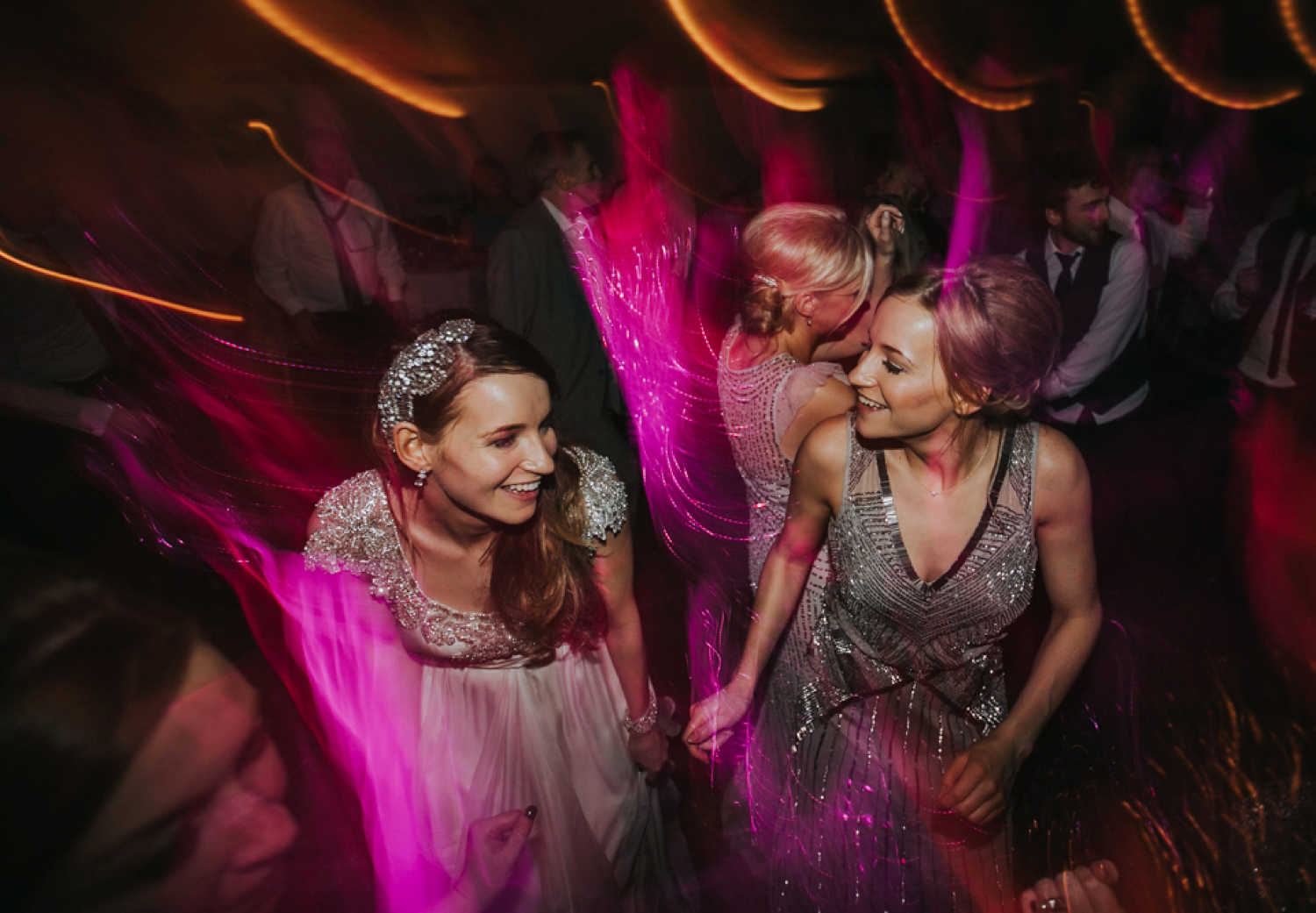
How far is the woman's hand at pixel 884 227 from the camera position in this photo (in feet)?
9.14

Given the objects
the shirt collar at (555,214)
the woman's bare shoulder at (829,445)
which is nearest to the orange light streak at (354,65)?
the shirt collar at (555,214)

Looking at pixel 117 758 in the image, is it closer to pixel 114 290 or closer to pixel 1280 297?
pixel 114 290

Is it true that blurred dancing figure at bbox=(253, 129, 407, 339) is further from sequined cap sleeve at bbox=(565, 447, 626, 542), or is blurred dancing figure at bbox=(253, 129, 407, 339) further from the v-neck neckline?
the v-neck neckline

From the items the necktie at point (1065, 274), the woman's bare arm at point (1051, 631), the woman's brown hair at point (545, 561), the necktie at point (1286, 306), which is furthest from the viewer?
the necktie at point (1286, 306)

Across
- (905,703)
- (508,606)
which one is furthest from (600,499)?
(905,703)

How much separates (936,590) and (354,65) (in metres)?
6.58

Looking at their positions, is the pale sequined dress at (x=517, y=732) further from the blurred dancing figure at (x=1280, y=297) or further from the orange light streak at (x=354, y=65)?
the orange light streak at (x=354, y=65)

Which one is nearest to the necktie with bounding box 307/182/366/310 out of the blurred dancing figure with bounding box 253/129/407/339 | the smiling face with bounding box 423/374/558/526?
the blurred dancing figure with bounding box 253/129/407/339

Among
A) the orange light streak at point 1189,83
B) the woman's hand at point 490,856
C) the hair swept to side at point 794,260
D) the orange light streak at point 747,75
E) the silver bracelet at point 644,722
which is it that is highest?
the orange light streak at point 747,75

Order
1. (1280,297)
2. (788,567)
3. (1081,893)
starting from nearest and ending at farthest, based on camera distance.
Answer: (1081,893) < (788,567) < (1280,297)

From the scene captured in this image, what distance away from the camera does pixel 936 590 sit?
1583mm

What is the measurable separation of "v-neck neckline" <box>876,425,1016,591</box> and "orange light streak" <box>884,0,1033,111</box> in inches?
233

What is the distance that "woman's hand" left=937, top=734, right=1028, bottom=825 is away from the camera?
4.67 ft

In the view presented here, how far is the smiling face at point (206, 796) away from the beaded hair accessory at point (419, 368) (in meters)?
0.70
